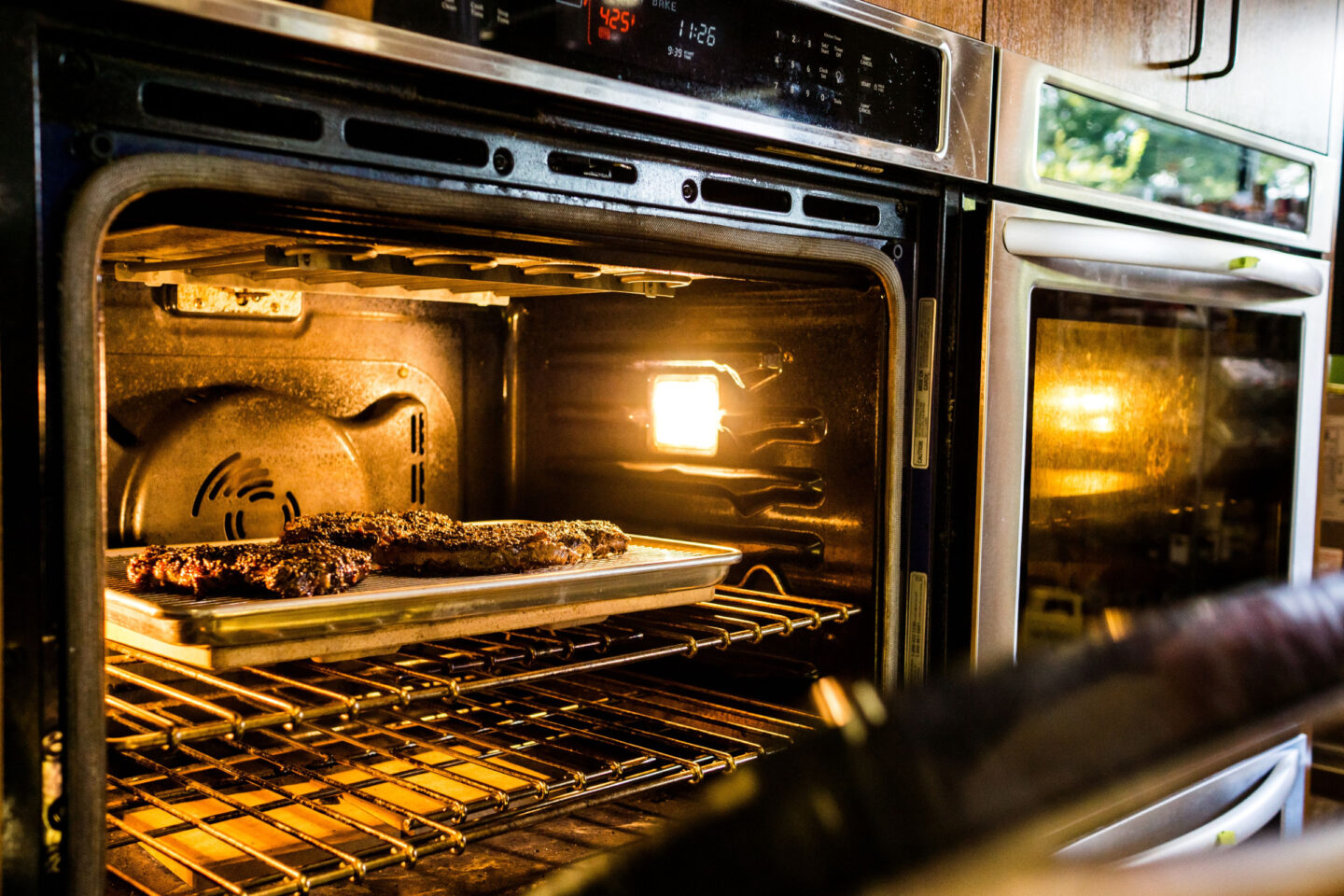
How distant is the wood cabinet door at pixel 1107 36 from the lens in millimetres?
1291

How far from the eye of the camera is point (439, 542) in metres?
1.18

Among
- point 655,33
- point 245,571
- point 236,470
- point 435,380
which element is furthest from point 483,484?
point 655,33

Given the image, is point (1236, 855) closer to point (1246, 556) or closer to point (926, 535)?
point (926, 535)

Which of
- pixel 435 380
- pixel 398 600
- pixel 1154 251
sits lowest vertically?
pixel 398 600

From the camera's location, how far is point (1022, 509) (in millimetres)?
1289

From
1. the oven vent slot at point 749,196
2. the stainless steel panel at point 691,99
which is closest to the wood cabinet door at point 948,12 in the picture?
the stainless steel panel at point 691,99

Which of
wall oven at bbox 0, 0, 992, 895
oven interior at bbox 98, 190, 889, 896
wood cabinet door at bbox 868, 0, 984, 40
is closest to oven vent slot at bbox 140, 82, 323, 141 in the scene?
wall oven at bbox 0, 0, 992, 895

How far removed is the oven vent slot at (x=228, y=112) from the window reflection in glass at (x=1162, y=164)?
881mm

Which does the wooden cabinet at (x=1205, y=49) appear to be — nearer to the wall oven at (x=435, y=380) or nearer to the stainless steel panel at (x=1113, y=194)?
the stainless steel panel at (x=1113, y=194)

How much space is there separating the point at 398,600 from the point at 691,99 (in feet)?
1.75

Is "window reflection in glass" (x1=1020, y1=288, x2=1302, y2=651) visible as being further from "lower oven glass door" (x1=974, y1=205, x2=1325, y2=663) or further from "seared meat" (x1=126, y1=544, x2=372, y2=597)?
"seared meat" (x1=126, y1=544, x2=372, y2=597)

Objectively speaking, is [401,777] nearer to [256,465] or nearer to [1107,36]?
[256,465]

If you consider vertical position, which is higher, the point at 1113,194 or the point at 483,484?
the point at 1113,194

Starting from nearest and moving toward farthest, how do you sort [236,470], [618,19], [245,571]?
[618,19] < [245,571] < [236,470]
